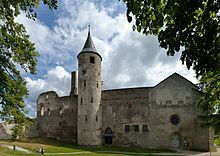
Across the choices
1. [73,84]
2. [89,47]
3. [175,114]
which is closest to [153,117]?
[175,114]

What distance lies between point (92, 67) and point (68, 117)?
30.5 feet

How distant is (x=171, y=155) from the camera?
29688 millimetres

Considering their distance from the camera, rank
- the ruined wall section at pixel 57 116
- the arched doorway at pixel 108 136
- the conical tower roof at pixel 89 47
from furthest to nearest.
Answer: the ruined wall section at pixel 57 116
the conical tower roof at pixel 89 47
the arched doorway at pixel 108 136

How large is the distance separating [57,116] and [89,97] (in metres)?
8.35

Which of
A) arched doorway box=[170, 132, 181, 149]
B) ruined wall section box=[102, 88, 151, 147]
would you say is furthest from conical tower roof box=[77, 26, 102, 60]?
arched doorway box=[170, 132, 181, 149]

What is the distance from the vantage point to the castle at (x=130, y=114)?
37781mm

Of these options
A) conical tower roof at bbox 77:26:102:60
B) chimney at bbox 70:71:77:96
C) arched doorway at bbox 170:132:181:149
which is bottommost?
arched doorway at bbox 170:132:181:149

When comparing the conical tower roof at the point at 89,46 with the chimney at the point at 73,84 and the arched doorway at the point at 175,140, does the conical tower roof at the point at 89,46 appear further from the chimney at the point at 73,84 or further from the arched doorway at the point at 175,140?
the arched doorway at the point at 175,140

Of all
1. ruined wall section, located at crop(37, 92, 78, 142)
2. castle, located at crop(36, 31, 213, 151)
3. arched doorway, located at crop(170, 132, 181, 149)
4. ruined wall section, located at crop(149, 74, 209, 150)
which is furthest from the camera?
ruined wall section, located at crop(37, 92, 78, 142)

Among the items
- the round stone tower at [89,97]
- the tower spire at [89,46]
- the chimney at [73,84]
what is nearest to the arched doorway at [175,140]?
the round stone tower at [89,97]

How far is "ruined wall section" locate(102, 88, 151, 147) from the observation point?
130 ft

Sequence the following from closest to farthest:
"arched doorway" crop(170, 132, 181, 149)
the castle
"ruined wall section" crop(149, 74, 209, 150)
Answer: "ruined wall section" crop(149, 74, 209, 150)
"arched doorway" crop(170, 132, 181, 149)
the castle

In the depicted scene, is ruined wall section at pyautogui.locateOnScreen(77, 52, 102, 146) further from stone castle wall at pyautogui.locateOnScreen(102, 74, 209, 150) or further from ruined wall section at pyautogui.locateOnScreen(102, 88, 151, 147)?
stone castle wall at pyautogui.locateOnScreen(102, 74, 209, 150)

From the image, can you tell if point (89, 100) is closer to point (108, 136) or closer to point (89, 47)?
point (108, 136)
